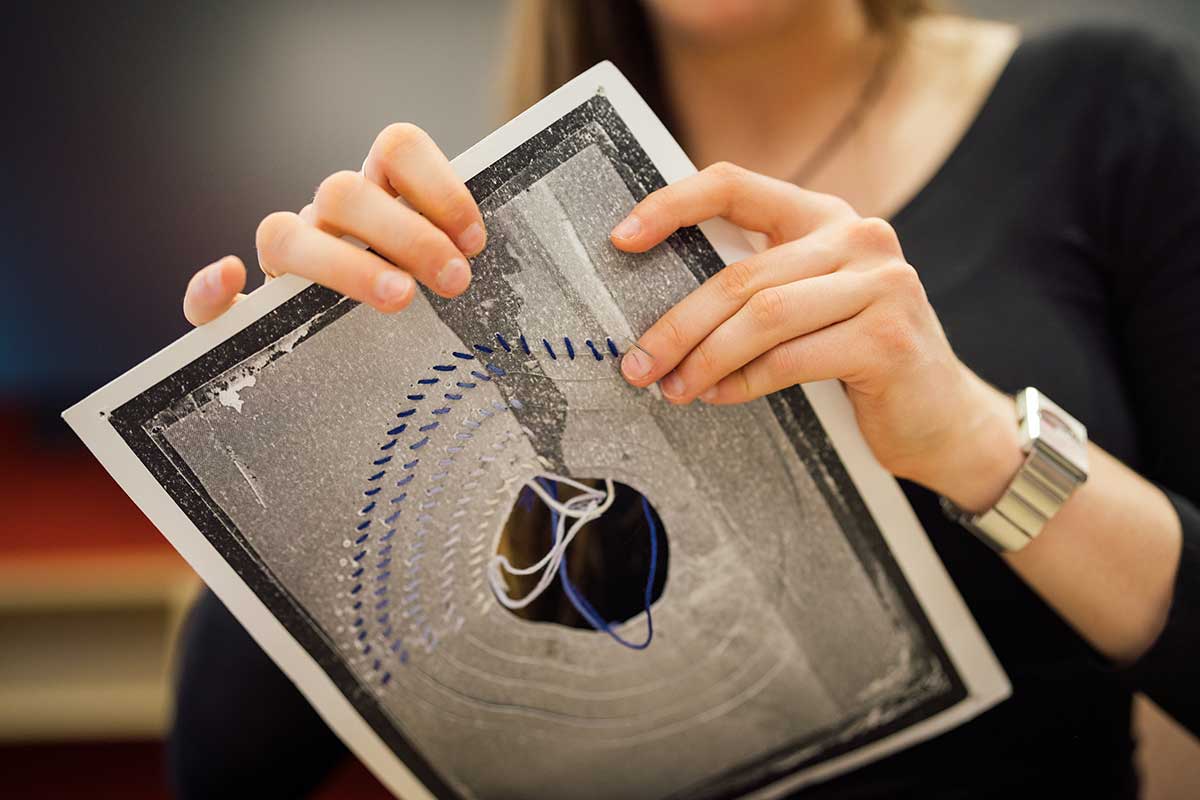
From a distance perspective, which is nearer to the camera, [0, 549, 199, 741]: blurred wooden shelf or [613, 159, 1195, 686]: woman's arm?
[613, 159, 1195, 686]: woman's arm

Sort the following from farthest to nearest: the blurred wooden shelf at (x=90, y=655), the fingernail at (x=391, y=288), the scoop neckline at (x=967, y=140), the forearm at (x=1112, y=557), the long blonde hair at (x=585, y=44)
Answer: the blurred wooden shelf at (x=90, y=655) → the long blonde hair at (x=585, y=44) → the scoop neckline at (x=967, y=140) → the forearm at (x=1112, y=557) → the fingernail at (x=391, y=288)

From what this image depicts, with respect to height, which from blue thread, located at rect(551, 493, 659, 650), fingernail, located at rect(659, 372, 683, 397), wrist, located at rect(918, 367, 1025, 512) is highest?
fingernail, located at rect(659, 372, 683, 397)

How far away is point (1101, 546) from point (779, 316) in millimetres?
258

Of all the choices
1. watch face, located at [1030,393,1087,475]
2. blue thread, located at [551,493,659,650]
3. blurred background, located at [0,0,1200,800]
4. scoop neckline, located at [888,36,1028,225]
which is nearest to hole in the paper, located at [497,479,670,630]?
blue thread, located at [551,493,659,650]

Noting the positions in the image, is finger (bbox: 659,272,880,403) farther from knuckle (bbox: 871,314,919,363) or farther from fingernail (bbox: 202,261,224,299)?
→ fingernail (bbox: 202,261,224,299)

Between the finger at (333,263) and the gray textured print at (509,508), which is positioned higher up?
the finger at (333,263)

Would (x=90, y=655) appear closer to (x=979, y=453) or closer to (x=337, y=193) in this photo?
(x=337, y=193)

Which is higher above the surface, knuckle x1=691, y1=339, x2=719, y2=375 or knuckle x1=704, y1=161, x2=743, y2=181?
knuckle x1=704, y1=161, x2=743, y2=181

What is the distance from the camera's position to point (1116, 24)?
28.2 inches

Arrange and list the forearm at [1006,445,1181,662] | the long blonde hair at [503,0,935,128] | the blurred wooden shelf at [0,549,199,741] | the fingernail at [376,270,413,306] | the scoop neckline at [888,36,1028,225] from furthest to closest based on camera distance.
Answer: the blurred wooden shelf at [0,549,199,741] → the long blonde hair at [503,0,935,128] → the scoop neckline at [888,36,1028,225] → the forearm at [1006,445,1181,662] → the fingernail at [376,270,413,306]

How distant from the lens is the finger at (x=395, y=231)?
0.41 m

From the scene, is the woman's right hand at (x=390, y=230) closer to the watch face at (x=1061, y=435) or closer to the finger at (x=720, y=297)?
the finger at (x=720, y=297)

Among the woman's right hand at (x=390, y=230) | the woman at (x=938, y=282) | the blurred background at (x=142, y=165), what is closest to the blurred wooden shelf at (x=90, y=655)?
the blurred background at (x=142, y=165)

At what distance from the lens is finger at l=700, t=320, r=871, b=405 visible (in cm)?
44
